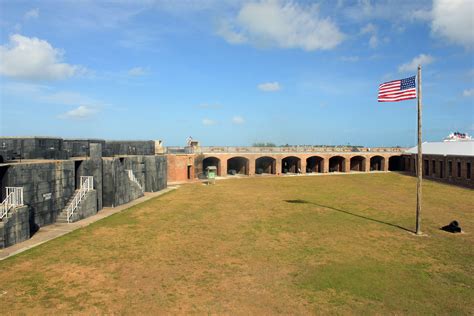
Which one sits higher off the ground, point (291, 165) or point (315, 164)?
point (315, 164)

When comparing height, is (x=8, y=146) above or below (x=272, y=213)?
above

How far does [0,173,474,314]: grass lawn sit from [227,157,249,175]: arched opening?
27881 mm

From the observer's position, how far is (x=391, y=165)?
66938 millimetres

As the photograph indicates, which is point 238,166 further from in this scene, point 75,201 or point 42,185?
point 42,185

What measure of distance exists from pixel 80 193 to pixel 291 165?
43592mm

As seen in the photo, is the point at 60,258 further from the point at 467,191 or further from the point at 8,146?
the point at 467,191

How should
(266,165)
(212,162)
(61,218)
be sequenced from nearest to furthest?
(61,218) < (212,162) < (266,165)

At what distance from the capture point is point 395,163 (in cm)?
6650

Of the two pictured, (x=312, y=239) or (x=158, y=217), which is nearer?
(x=312, y=239)

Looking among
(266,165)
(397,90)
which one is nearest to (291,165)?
(266,165)

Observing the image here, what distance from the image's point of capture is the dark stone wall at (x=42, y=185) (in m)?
18.4

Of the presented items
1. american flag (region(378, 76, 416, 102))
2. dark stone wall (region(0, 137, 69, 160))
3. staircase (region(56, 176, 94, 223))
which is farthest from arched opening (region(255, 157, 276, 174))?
dark stone wall (region(0, 137, 69, 160))

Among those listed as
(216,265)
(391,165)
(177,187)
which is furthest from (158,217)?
(391,165)

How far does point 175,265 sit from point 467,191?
36.2 m
